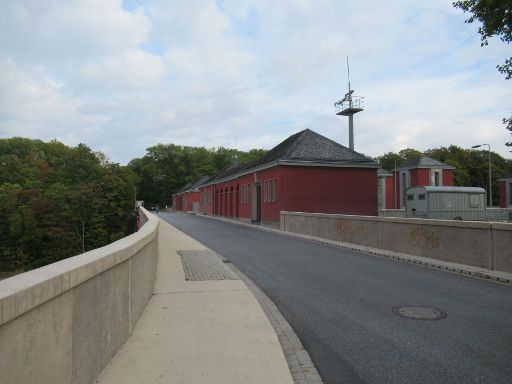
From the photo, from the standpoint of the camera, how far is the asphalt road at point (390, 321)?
4906 millimetres

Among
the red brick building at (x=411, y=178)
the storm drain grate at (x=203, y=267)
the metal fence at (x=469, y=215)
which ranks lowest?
the storm drain grate at (x=203, y=267)

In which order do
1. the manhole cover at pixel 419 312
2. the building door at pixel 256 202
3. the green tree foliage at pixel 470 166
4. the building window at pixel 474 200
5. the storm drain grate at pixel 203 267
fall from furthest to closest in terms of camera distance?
the green tree foliage at pixel 470 166 < the building door at pixel 256 202 < the building window at pixel 474 200 < the storm drain grate at pixel 203 267 < the manhole cover at pixel 419 312

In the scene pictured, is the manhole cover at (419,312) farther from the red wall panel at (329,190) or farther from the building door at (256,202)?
the building door at (256,202)

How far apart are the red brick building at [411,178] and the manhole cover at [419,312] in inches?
1756

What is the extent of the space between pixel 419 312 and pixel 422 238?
20.8 feet

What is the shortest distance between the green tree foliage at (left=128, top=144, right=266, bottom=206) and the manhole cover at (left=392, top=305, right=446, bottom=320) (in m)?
99.4

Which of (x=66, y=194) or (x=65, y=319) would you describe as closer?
(x=65, y=319)

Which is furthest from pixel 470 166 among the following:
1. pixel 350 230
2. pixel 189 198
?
pixel 350 230

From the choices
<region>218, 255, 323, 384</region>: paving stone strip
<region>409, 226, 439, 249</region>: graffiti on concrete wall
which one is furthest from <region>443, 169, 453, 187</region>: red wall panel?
<region>218, 255, 323, 384</region>: paving stone strip

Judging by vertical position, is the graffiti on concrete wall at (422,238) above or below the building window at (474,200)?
below

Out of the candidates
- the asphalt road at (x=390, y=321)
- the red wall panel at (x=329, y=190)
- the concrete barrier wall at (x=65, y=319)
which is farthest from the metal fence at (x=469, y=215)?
the concrete barrier wall at (x=65, y=319)

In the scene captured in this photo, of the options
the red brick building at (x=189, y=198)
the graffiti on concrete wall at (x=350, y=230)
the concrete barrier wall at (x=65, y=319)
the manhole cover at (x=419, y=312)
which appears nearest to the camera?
the concrete barrier wall at (x=65, y=319)

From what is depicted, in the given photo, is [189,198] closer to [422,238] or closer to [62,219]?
[62,219]

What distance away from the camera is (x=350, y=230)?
17.6 metres
